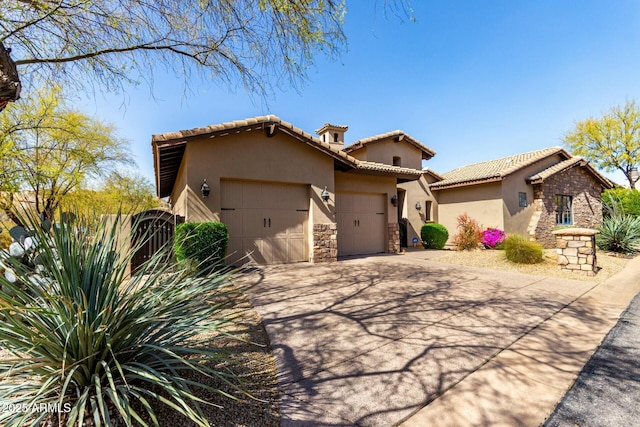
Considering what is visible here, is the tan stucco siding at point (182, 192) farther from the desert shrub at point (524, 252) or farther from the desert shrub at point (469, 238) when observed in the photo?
the desert shrub at point (469, 238)

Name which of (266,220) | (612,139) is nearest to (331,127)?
(266,220)

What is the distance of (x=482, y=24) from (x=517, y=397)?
7531 millimetres

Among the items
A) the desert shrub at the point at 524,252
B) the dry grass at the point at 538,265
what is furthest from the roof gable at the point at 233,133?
the desert shrub at the point at 524,252

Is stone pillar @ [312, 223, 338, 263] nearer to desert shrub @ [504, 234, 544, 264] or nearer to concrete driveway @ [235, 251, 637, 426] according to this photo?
concrete driveway @ [235, 251, 637, 426]

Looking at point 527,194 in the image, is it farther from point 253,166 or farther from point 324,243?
point 253,166

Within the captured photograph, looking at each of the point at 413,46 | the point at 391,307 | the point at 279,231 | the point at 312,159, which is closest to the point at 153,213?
the point at 279,231

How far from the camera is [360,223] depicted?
1098 centimetres

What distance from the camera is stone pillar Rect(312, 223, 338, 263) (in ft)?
29.4

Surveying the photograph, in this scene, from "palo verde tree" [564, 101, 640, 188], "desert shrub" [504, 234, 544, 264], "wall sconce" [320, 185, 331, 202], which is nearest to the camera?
"desert shrub" [504, 234, 544, 264]

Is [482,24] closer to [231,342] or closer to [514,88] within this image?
[514,88]

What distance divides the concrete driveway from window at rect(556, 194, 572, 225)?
11310mm

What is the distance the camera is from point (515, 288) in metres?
6.06

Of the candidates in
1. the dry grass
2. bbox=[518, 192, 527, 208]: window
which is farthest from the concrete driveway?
bbox=[518, 192, 527, 208]: window

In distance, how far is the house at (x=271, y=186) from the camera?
745 cm
